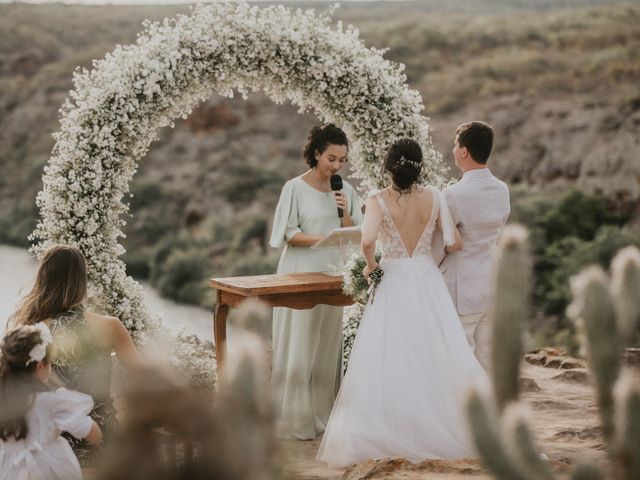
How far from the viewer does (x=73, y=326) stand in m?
4.18

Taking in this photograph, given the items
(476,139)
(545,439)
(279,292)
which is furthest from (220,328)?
(545,439)

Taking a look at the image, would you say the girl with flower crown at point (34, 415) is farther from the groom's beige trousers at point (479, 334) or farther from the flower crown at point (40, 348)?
the groom's beige trousers at point (479, 334)

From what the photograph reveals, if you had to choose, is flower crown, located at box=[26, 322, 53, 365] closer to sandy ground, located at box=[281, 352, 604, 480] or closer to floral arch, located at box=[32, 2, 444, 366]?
sandy ground, located at box=[281, 352, 604, 480]

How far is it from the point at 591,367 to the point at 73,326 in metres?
2.44

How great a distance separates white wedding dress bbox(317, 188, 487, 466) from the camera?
522cm

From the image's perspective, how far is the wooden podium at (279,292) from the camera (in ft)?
19.5

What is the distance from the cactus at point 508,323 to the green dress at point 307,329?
323 cm

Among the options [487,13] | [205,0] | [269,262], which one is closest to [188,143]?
[269,262]

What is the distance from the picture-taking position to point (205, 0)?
6941mm

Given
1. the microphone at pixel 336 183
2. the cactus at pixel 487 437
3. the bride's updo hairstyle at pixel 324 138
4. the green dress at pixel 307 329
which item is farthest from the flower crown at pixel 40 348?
the bride's updo hairstyle at pixel 324 138

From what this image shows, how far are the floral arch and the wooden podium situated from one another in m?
0.65

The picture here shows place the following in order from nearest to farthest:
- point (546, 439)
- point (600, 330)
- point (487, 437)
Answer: point (487, 437) → point (600, 330) → point (546, 439)

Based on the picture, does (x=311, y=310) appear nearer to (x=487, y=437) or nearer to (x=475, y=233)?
(x=475, y=233)

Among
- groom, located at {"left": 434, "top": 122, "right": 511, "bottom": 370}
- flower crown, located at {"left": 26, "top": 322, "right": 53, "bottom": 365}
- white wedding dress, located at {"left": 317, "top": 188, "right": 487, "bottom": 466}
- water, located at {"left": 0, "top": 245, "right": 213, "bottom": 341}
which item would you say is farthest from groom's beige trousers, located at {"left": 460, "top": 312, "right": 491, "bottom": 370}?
water, located at {"left": 0, "top": 245, "right": 213, "bottom": 341}
